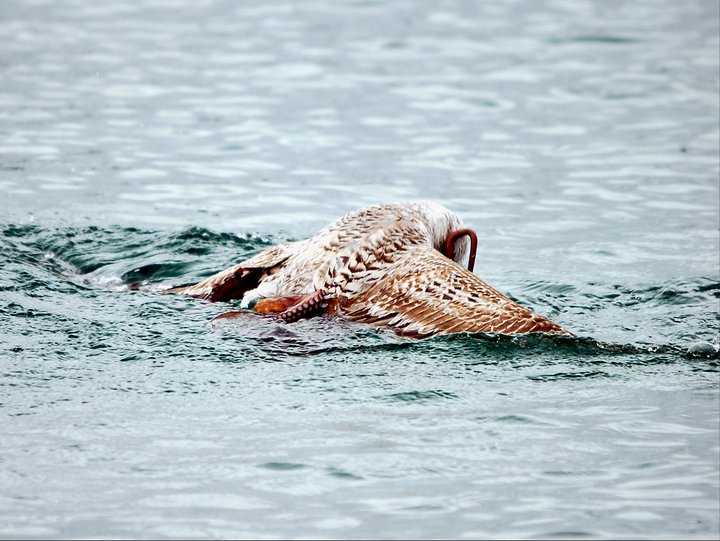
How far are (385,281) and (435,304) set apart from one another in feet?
1.31

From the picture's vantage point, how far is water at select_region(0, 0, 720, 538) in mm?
4387

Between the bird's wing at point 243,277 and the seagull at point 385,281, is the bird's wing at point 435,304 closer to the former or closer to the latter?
the seagull at point 385,281

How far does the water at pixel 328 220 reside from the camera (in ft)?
14.4

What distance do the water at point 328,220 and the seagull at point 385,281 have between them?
0.17 meters

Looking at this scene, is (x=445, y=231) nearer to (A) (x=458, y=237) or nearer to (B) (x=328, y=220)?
(A) (x=458, y=237)

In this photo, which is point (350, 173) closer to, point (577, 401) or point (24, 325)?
point (24, 325)

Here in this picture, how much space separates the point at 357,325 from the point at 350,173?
17.3 ft

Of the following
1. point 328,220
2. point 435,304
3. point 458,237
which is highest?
point 458,237

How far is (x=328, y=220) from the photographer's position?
990cm

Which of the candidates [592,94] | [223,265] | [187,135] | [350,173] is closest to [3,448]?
[223,265]

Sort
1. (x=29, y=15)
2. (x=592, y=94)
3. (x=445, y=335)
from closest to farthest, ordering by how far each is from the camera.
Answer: (x=445, y=335) < (x=592, y=94) < (x=29, y=15)

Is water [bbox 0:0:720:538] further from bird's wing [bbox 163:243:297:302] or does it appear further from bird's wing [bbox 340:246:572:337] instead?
bird's wing [bbox 163:243:297:302]

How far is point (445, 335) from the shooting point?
19.8 feet

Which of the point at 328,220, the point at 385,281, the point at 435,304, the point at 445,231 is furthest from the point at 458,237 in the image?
the point at 328,220
